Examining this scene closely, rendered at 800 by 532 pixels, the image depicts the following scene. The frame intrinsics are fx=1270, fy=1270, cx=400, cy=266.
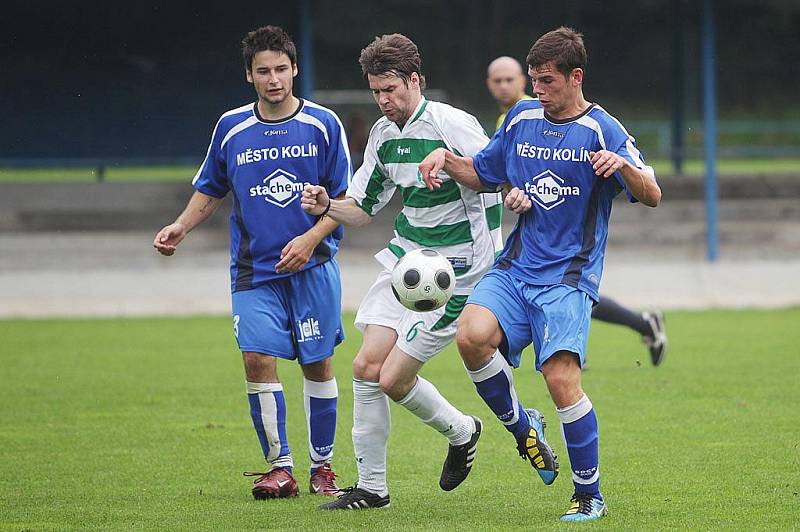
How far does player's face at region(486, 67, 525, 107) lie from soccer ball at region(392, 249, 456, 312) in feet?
14.4

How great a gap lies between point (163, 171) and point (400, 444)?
23.8 m

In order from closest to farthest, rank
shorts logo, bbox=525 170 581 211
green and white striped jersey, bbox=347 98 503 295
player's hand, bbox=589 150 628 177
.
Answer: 1. player's hand, bbox=589 150 628 177
2. shorts logo, bbox=525 170 581 211
3. green and white striped jersey, bbox=347 98 503 295

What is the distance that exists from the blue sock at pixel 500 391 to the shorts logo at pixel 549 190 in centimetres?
67

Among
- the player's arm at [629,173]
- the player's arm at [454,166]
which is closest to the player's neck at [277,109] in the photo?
the player's arm at [454,166]

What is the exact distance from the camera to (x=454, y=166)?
5.39 m

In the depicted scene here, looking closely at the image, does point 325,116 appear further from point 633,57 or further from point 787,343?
point 633,57

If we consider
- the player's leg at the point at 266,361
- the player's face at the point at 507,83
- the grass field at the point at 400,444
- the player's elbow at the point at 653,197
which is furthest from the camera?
the player's face at the point at 507,83

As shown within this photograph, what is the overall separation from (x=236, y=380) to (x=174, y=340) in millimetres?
2370

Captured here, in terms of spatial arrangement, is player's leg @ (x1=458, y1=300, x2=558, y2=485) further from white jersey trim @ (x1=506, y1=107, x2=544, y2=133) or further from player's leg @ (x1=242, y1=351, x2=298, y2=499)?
player's leg @ (x1=242, y1=351, x2=298, y2=499)

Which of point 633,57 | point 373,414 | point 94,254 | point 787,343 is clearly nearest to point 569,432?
point 373,414

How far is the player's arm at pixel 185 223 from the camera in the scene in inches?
226

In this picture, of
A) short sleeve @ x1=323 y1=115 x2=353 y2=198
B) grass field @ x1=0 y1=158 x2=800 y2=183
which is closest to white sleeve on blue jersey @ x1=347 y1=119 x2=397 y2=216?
short sleeve @ x1=323 y1=115 x2=353 y2=198

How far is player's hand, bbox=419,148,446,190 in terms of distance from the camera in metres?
5.19

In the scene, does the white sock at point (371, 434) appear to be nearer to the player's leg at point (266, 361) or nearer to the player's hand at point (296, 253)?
the player's leg at point (266, 361)
